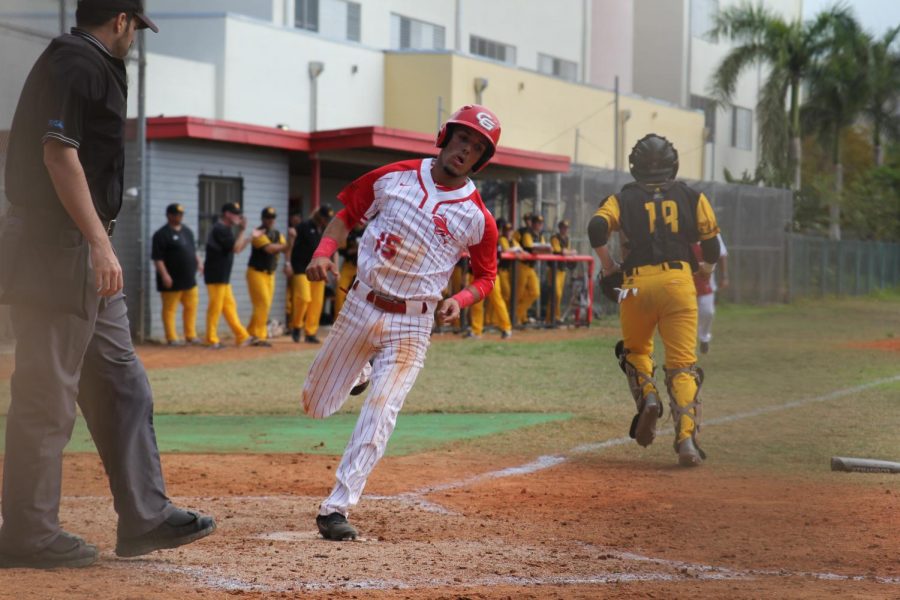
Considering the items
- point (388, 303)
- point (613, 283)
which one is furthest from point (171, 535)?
point (613, 283)

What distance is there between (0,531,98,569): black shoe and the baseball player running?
4.78 ft

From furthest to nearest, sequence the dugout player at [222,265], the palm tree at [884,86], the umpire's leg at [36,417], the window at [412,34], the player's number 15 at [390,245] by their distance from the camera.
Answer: the window at [412,34] → the dugout player at [222,265] → the palm tree at [884,86] → the player's number 15 at [390,245] → the umpire's leg at [36,417]

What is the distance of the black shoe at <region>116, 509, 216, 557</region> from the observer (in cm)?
525

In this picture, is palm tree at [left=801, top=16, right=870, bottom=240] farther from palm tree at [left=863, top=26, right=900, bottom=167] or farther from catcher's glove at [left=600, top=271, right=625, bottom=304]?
catcher's glove at [left=600, top=271, right=625, bottom=304]

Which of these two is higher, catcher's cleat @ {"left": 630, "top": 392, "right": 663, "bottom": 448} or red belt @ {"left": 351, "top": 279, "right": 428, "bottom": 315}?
red belt @ {"left": 351, "top": 279, "right": 428, "bottom": 315}

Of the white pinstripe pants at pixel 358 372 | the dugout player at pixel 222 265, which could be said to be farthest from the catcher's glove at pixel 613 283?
the dugout player at pixel 222 265

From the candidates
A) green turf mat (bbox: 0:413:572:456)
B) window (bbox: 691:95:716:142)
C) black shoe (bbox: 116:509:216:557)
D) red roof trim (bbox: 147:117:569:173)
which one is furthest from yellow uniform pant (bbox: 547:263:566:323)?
black shoe (bbox: 116:509:216:557)

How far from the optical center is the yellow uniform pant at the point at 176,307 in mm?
19250

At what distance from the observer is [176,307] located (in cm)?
1945

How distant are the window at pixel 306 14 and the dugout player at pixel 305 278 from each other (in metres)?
12.6

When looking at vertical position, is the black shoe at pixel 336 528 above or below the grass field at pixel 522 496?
above

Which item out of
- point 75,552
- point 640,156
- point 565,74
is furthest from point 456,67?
point 75,552

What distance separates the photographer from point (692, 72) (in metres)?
27.2

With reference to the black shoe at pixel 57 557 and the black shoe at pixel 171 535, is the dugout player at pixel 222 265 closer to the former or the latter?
the black shoe at pixel 171 535
